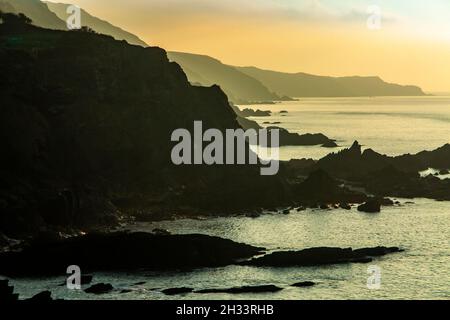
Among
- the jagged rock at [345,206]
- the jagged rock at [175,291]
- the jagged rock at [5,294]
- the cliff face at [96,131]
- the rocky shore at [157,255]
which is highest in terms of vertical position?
Answer: the cliff face at [96,131]

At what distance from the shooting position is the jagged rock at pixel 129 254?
88.4 metres

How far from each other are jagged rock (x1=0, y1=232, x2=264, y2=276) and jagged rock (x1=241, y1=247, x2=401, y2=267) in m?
4.11

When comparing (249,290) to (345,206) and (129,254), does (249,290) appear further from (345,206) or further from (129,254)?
(345,206)

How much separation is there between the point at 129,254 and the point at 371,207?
58.0 metres

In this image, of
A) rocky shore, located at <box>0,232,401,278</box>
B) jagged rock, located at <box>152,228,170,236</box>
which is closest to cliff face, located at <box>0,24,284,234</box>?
jagged rock, located at <box>152,228,170,236</box>

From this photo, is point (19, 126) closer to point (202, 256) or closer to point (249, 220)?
point (249, 220)

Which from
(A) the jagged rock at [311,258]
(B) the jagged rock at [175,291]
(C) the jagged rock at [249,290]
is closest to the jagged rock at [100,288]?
(B) the jagged rock at [175,291]

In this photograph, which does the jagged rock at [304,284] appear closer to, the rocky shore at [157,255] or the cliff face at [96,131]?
the rocky shore at [157,255]

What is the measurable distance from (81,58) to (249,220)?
52.4 meters

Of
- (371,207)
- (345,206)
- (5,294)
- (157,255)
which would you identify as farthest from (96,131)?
(5,294)

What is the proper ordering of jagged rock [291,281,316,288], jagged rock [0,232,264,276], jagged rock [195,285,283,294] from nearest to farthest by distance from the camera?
1. jagged rock [195,285,283,294]
2. jagged rock [291,281,316,288]
3. jagged rock [0,232,264,276]

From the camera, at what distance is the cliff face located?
123 metres

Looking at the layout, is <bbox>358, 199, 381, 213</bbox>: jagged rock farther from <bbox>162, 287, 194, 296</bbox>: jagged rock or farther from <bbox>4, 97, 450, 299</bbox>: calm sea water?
<bbox>162, 287, 194, 296</bbox>: jagged rock

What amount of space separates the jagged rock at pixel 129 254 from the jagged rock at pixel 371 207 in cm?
4158
